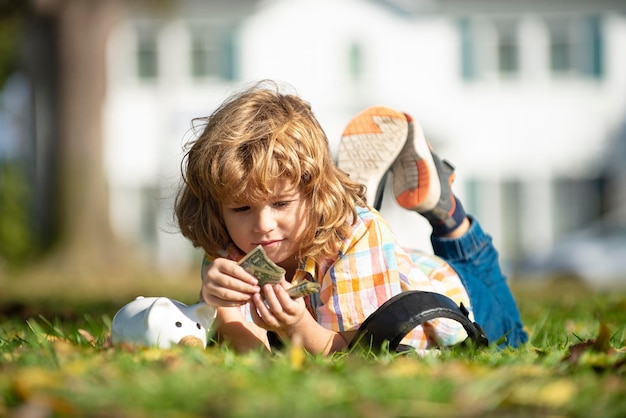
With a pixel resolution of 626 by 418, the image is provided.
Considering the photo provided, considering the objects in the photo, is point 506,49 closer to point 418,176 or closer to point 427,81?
point 427,81

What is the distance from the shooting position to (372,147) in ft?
13.0

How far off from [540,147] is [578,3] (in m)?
3.56

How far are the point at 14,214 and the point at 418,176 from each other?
16.9 metres

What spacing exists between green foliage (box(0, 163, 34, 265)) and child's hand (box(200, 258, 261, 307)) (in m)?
16.2

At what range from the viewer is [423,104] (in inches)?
841

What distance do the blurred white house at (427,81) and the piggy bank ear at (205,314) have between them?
58.7 ft

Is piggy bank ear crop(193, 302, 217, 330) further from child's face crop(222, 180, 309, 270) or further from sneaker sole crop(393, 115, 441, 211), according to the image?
sneaker sole crop(393, 115, 441, 211)

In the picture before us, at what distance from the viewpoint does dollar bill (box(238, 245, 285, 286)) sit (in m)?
2.85

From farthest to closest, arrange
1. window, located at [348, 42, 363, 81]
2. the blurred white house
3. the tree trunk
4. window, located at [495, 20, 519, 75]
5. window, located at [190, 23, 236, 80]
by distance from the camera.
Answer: window, located at [495, 20, 519, 75] < window, located at [190, 23, 236, 80] < the blurred white house < window, located at [348, 42, 363, 81] < the tree trunk

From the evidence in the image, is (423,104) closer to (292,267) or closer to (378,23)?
(378,23)

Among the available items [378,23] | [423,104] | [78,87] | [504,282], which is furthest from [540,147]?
[504,282]

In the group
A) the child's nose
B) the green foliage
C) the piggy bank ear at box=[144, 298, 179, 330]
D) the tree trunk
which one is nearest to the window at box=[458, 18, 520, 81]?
the tree trunk

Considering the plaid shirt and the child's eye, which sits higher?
the child's eye

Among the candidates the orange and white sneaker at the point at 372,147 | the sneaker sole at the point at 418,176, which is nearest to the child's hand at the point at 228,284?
the orange and white sneaker at the point at 372,147
